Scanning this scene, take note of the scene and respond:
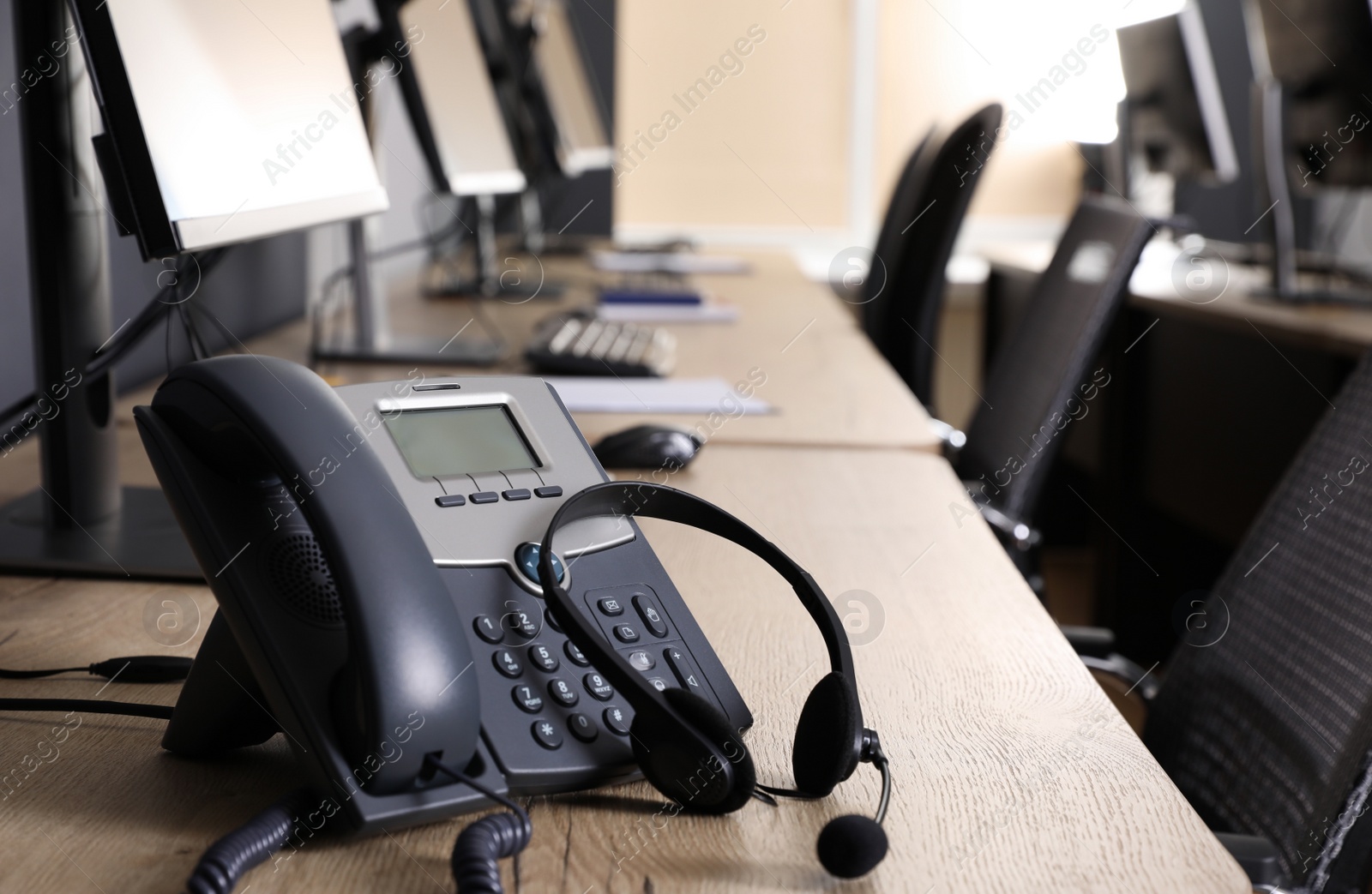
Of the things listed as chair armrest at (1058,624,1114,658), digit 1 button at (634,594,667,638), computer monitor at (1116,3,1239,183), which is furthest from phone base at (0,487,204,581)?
computer monitor at (1116,3,1239,183)

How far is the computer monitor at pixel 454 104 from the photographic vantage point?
171 cm

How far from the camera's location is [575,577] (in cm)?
51

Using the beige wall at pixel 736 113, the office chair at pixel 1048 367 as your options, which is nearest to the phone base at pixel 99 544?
the office chair at pixel 1048 367

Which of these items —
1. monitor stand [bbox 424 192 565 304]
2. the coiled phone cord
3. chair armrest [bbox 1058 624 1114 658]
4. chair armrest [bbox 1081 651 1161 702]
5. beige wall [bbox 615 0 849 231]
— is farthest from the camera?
beige wall [bbox 615 0 849 231]

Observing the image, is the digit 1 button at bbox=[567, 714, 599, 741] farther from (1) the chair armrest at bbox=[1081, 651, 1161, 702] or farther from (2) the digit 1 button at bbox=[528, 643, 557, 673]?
(1) the chair armrest at bbox=[1081, 651, 1161, 702]

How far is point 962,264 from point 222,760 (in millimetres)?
4994

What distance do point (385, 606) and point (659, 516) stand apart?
0.16 m

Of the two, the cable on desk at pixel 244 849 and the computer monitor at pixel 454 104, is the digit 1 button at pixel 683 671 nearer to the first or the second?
the cable on desk at pixel 244 849

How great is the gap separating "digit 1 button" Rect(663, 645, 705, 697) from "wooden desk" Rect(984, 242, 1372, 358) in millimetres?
1319

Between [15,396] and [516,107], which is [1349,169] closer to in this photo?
[516,107]

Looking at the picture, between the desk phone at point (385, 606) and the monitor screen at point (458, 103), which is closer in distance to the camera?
the desk phone at point (385, 606)

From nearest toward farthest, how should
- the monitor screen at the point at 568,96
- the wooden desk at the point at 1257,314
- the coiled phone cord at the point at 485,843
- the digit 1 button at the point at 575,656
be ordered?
the coiled phone cord at the point at 485,843 < the digit 1 button at the point at 575,656 < the wooden desk at the point at 1257,314 < the monitor screen at the point at 568,96

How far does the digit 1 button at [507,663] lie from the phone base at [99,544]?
1.00ft

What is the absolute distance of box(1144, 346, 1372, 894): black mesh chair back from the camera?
66 cm
